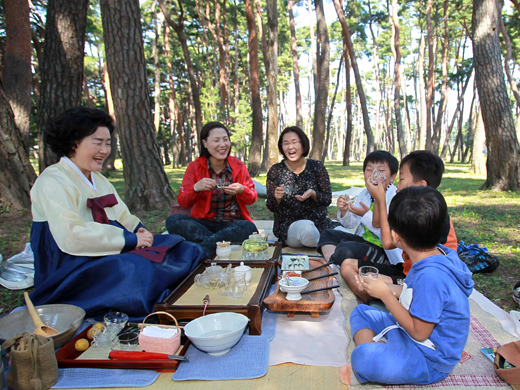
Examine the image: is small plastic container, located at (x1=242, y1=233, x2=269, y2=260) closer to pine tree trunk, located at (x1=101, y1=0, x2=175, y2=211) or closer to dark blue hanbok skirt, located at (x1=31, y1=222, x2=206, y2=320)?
dark blue hanbok skirt, located at (x1=31, y1=222, x2=206, y2=320)

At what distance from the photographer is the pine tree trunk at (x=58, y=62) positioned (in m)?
5.90

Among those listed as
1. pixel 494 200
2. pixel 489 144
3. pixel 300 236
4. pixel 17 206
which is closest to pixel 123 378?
pixel 300 236

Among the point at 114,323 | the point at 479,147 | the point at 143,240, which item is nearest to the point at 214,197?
the point at 143,240

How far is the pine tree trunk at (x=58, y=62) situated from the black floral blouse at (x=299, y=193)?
13.0 feet

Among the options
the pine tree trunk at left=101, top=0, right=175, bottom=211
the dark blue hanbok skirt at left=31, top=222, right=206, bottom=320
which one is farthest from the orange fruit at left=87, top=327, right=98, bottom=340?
the pine tree trunk at left=101, top=0, right=175, bottom=211

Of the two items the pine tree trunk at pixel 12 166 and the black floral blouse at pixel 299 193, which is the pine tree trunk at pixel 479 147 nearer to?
the black floral blouse at pixel 299 193

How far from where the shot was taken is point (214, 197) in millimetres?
4344

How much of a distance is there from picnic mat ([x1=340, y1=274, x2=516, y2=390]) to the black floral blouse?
1785mm

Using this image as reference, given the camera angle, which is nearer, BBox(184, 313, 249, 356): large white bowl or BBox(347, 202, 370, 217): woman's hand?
BBox(184, 313, 249, 356): large white bowl

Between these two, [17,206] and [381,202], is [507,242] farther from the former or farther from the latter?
[17,206]

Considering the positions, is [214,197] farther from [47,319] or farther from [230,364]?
[230,364]

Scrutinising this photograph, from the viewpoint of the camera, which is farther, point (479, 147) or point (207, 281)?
point (479, 147)

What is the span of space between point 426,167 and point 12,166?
5719 millimetres

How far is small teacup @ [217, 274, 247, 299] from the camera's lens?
2.51 meters
